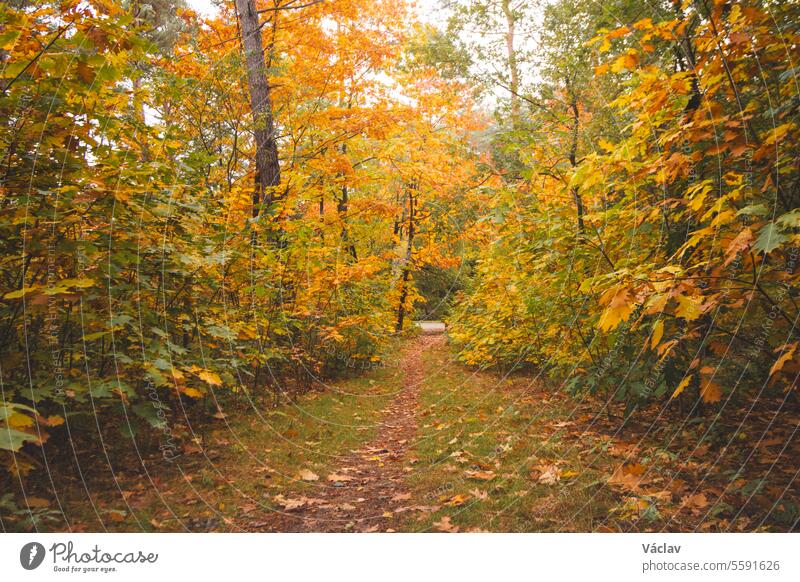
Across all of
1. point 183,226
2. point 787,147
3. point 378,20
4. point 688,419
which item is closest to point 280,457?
point 183,226

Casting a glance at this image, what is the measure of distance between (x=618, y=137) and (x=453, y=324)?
15.6ft

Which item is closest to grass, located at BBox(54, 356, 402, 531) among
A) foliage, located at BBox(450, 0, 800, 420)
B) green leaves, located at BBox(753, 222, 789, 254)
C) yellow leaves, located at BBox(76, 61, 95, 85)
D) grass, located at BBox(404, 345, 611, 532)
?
grass, located at BBox(404, 345, 611, 532)

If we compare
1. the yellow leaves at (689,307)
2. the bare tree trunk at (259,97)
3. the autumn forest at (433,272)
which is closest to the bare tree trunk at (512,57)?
the autumn forest at (433,272)

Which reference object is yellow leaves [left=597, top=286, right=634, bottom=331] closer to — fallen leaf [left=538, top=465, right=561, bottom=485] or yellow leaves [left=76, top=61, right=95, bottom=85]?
fallen leaf [left=538, top=465, right=561, bottom=485]

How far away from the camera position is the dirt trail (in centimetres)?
338

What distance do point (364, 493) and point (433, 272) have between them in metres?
5.59

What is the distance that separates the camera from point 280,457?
489cm

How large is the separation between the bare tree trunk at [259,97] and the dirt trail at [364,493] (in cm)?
472

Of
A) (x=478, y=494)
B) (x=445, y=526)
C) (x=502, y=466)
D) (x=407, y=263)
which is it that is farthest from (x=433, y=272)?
(x=445, y=526)

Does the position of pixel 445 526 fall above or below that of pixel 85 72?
below

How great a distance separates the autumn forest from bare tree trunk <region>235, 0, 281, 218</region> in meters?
0.07

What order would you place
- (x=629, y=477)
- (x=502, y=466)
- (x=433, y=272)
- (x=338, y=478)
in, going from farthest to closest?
(x=433, y=272) → (x=338, y=478) → (x=502, y=466) → (x=629, y=477)

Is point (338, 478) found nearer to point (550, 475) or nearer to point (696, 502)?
point (550, 475)

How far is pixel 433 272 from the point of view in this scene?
889cm
